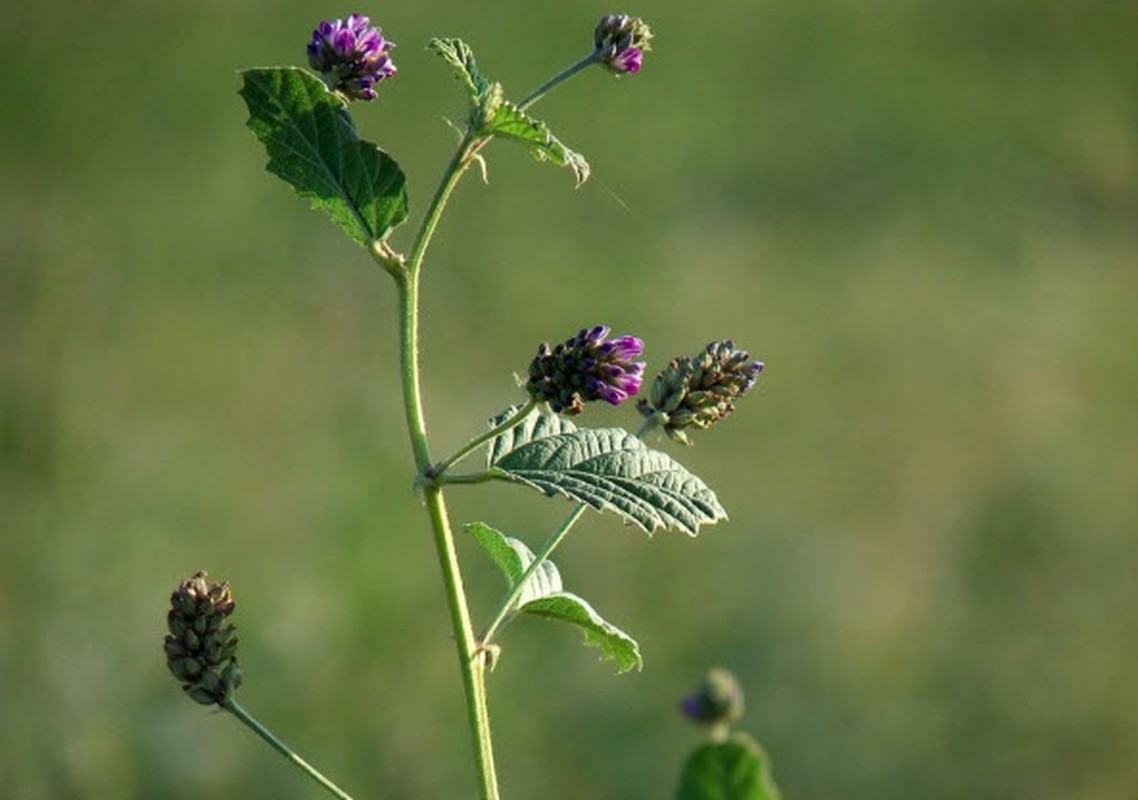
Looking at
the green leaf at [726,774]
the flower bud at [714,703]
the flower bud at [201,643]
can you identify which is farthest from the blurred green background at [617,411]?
the green leaf at [726,774]

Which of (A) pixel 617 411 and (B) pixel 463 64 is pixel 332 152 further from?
(A) pixel 617 411

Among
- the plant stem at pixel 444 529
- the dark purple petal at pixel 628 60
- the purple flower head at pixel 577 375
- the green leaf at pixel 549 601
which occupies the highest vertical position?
the dark purple petal at pixel 628 60

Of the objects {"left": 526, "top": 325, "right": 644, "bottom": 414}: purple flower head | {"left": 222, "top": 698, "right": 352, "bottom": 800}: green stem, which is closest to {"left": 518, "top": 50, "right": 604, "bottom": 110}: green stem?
{"left": 526, "top": 325, "right": 644, "bottom": 414}: purple flower head

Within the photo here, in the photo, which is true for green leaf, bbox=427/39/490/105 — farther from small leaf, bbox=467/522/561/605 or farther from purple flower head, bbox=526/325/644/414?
small leaf, bbox=467/522/561/605

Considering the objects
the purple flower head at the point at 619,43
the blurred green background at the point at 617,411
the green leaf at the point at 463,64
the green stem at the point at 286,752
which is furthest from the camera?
the blurred green background at the point at 617,411

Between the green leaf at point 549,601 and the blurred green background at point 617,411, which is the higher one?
the blurred green background at point 617,411

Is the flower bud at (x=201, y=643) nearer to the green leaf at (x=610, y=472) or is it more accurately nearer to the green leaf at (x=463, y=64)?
the green leaf at (x=610, y=472)

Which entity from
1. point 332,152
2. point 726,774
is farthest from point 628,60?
point 726,774
